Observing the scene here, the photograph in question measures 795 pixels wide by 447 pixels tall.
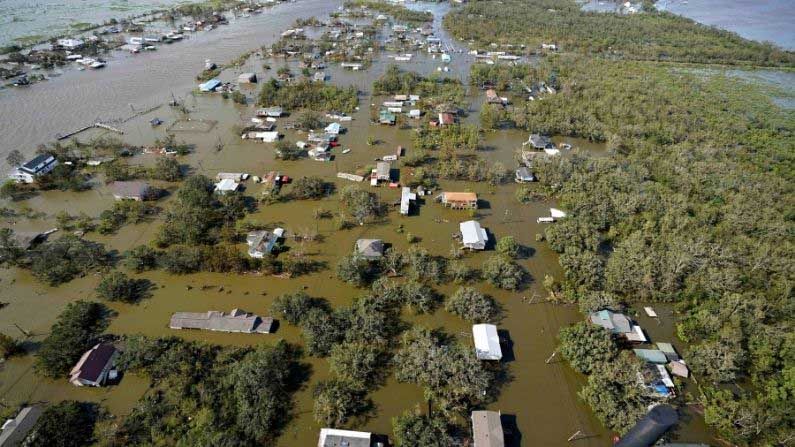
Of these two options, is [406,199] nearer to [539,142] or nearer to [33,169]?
[539,142]

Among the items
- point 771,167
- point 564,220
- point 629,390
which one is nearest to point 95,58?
point 564,220

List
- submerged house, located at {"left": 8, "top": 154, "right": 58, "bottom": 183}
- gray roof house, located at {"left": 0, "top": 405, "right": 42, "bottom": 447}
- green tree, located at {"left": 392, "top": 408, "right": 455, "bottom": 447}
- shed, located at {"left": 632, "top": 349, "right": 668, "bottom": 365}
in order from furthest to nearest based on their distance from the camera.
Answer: submerged house, located at {"left": 8, "top": 154, "right": 58, "bottom": 183}, shed, located at {"left": 632, "top": 349, "right": 668, "bottom": 365}, green tree, located at {"left": 392, "top": 408, "right": 455, "bottom": 447}, gray roof house, located at {"left": 0, "top": 405, "right": 42, "bottom": 447}

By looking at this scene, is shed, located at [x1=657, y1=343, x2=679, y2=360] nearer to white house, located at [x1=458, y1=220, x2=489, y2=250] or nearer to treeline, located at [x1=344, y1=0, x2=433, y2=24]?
white house, located at [x1=458, y1=220, x2=489, y2=250]

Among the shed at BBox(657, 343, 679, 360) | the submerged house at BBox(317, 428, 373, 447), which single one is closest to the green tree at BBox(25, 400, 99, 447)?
the submerged house at BBox(317, 428, 373, 447)

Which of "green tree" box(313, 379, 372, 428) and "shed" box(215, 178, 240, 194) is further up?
"shed" box(215, 178, 240, 194)

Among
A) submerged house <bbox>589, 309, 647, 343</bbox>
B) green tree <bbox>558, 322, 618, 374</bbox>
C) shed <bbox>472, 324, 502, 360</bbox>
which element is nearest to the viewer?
green tree <bbox>558, 322, 618, 374</bbox>

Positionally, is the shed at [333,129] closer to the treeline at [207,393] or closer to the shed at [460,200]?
the shed at [460,200]

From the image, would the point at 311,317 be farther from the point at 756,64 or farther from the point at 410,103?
the point at 756,64
